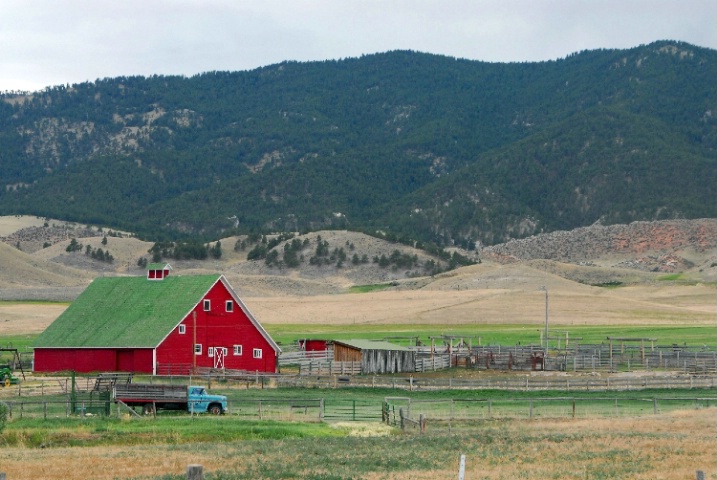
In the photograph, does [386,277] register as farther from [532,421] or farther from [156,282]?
[532,421]

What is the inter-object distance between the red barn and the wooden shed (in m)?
3.83

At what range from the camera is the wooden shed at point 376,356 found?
71.6 m

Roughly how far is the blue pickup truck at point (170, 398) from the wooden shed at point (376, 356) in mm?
22753

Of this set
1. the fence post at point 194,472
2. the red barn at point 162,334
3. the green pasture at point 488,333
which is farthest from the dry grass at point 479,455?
the green pasture at point 488,333

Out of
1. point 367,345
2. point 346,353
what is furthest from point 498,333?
→ point 346,353

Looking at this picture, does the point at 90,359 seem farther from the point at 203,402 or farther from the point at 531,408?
the point at 531,408

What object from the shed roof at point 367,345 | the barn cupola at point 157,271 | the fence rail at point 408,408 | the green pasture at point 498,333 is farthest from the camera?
the green pasture at point 498,333

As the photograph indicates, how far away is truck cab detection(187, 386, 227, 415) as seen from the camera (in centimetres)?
4809

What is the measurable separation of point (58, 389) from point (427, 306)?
7655cm

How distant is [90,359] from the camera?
69.9 meters

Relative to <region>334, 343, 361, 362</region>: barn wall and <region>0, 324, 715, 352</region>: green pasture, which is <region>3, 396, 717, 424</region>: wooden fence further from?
<region>0, 324, 715, 352</region>: green pasture

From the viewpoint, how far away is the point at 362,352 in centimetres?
7131

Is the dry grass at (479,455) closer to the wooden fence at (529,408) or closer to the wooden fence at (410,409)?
the wooden fence at (410,409)

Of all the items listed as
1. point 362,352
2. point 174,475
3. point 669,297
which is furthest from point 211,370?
point 669,297
